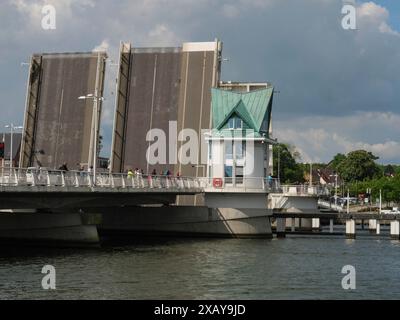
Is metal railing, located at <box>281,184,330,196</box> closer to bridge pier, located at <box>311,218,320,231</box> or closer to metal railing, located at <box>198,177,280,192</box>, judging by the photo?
metal railing, located at <box>198,177,280,192</box>

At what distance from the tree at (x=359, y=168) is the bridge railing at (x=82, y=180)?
258ft

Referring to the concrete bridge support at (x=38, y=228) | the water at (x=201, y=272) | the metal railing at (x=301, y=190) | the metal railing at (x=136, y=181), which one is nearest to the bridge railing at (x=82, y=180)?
the metal railing at (x=136, y=181)

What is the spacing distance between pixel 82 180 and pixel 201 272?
709 centimetres

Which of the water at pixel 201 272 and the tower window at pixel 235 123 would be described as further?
the tower window at pixel 235 123

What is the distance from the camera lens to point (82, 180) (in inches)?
1216

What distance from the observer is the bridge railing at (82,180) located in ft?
86.2

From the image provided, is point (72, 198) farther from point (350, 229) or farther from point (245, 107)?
point (350, 229)

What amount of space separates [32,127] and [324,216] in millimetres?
18505

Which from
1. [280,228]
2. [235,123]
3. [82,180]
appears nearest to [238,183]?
[235,123]

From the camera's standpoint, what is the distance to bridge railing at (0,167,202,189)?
86.2 feet

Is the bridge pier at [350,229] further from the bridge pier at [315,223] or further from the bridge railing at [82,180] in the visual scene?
the bridge pier at [315,223]

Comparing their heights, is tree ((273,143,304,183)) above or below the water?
above

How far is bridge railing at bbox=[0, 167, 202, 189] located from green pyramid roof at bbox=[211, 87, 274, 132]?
14.0ft

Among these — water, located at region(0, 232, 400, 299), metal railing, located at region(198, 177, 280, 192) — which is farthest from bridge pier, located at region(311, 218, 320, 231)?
water, located at region(0, 232, 400, 299)
